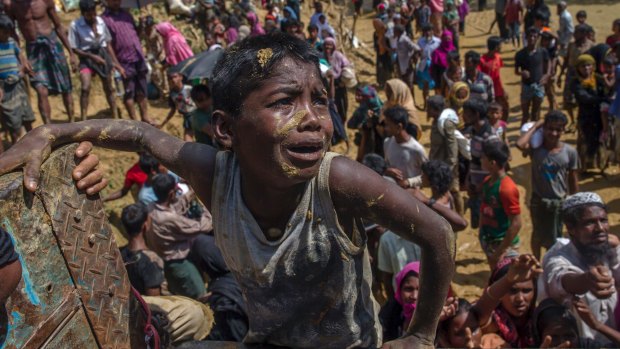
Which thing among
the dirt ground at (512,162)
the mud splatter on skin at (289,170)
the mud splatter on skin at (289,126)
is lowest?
the dirt ground at (512,162)

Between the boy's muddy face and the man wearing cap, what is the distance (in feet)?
7.40

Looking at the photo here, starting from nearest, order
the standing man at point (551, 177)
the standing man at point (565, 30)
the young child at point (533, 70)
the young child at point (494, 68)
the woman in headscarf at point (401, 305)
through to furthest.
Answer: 1. the woman in headscarf at point (401, 305)
2. the standing man at point (551, 177)
3. the young child at point (533, 70)
4. the young child at point (494, 68)
5. the standing man at point (565, 30)

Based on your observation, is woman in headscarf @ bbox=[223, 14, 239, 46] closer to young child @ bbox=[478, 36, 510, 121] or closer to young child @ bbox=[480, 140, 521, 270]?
young child @ bbox=[478, 36, 510, 121]

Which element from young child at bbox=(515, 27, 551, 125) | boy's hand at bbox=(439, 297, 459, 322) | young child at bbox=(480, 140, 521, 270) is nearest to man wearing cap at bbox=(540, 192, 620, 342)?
boy's hand at bbox=(439, 297, 459, 322)

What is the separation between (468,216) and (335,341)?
19.8ft

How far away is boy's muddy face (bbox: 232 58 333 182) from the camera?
6.12ft

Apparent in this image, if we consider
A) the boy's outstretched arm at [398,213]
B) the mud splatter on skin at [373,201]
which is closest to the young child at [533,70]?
the boy's outstretched arm at [398,213]

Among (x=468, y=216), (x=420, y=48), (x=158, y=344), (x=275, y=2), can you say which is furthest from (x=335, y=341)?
(x=275, y=2)

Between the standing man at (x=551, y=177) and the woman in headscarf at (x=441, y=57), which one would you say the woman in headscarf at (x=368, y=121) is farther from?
the woman in headscarf at (x=441, y=57)

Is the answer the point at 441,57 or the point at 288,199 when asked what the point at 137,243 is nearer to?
the point at 288,199

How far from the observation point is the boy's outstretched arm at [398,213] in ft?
6.36

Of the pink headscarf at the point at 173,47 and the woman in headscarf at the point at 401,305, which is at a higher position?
the pink headscarf at the point at 173,47

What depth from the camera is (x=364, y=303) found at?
2273mm

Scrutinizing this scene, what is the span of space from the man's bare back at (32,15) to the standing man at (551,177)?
585 centimetres
